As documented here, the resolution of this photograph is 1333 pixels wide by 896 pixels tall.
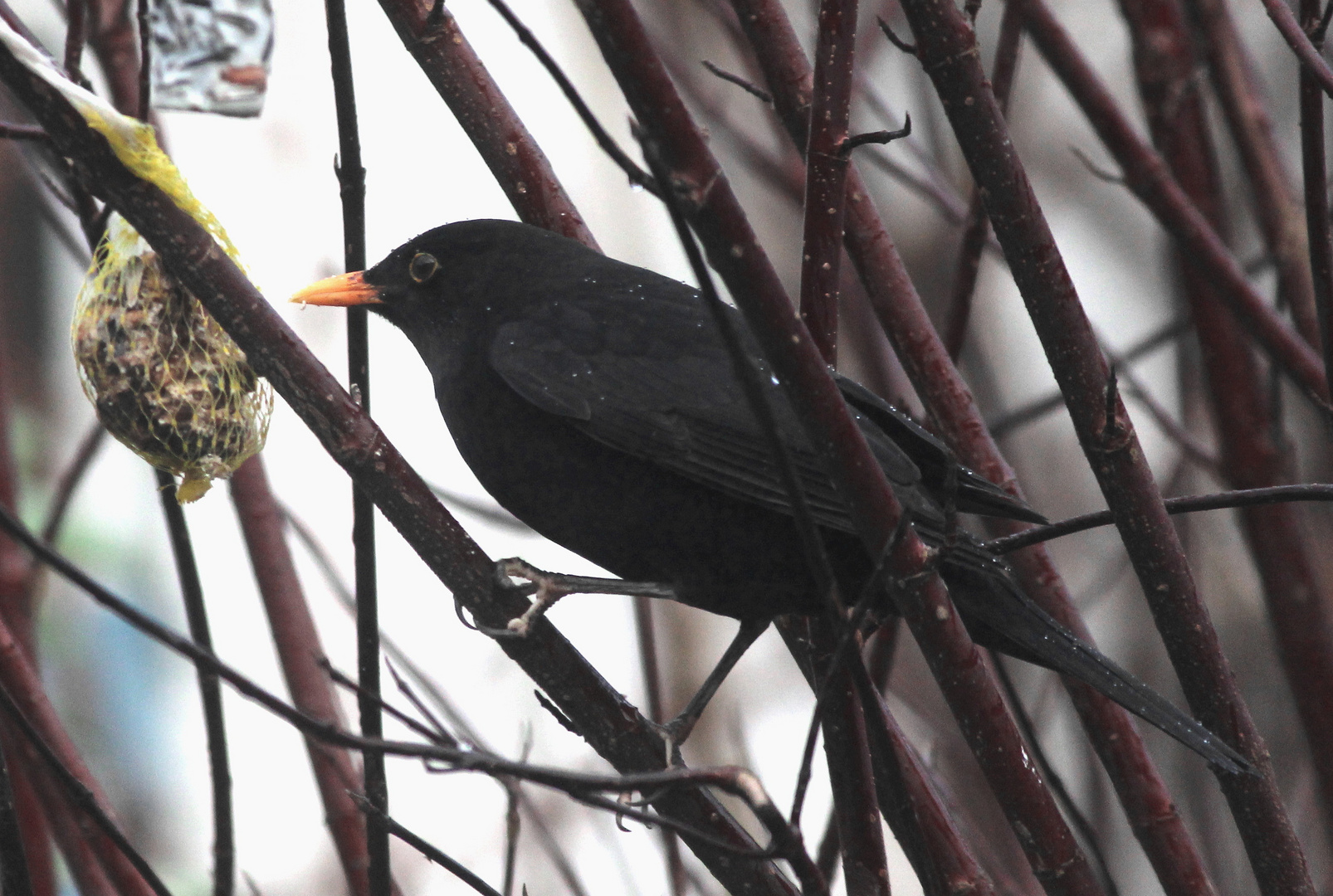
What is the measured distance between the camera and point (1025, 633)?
2398 mm

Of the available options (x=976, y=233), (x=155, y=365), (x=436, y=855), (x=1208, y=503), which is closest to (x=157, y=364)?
(x=155, y=365)

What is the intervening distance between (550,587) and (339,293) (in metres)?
1.05

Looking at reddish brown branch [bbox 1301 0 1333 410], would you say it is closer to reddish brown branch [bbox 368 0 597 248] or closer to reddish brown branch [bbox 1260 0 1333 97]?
reddish brown branch [bbox 1260 0 1333 97]

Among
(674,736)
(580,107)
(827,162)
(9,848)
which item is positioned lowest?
(9,848)

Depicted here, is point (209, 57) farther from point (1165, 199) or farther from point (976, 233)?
point (1165, 199)

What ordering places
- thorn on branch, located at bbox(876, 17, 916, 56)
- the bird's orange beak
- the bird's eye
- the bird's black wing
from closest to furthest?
thorn on branch, located at bbox(876, 17, 916, 56) → the bird's black wing → the bird's orange beak → the bird's eye

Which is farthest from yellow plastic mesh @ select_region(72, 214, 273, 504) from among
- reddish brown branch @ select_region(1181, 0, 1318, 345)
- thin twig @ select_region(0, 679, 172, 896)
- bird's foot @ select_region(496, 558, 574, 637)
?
reddish brown branch @ select_region(1181, 0, 1318, 345)

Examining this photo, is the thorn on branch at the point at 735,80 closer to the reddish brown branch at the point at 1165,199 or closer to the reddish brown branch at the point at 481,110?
the reddish brown branch at the point at 481,110

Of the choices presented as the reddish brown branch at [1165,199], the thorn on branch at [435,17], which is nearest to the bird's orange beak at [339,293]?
the thorn on branch at [435,17]

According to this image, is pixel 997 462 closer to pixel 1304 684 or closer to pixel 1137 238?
pixel 1304 684

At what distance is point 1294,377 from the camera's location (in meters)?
2.74

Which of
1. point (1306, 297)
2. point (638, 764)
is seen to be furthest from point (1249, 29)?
point (638, 764)

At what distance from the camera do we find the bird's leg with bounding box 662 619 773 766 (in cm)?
239

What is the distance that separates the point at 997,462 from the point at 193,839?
6.62m
